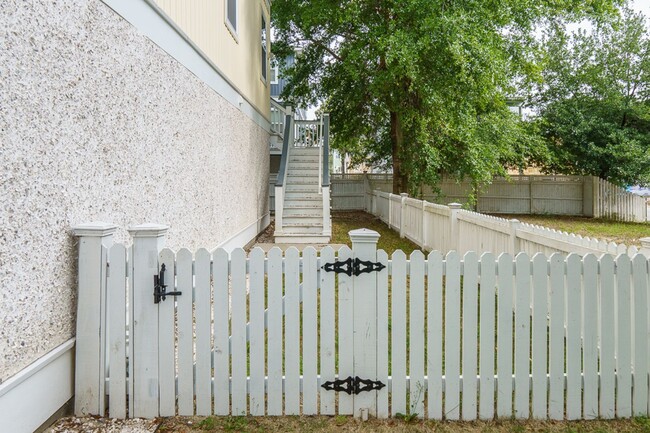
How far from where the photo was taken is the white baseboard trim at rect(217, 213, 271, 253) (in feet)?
24.7

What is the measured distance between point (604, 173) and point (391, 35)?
41.2 ft

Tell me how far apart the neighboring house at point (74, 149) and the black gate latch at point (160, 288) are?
52 cm

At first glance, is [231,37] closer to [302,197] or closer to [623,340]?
[302,197]

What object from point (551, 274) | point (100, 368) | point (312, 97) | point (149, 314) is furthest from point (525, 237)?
point (312, 97)

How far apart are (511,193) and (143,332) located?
1964cm

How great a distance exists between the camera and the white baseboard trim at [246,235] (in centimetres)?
752

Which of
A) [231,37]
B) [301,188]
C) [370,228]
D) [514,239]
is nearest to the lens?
[514,239]

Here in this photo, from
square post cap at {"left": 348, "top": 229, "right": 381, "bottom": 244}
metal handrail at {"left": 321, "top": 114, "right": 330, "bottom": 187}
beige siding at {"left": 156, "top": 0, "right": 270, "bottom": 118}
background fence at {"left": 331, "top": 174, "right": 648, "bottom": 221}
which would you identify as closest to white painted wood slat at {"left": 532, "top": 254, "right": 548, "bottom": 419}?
square post cap at {"left": 348, "top": 229, "right": 381, "bottom": 244}

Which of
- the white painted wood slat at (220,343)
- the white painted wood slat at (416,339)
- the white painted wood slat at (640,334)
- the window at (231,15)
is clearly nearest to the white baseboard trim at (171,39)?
the window at (231,15)

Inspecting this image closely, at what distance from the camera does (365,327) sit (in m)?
2.85

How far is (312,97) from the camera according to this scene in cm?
1658

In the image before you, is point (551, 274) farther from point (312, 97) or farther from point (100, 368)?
point (312, 97)

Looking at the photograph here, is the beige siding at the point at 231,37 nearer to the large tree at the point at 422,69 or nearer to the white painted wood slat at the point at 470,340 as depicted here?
the large tree at the point at 422,69

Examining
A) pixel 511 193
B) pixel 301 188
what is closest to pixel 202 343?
pixel 301 188
